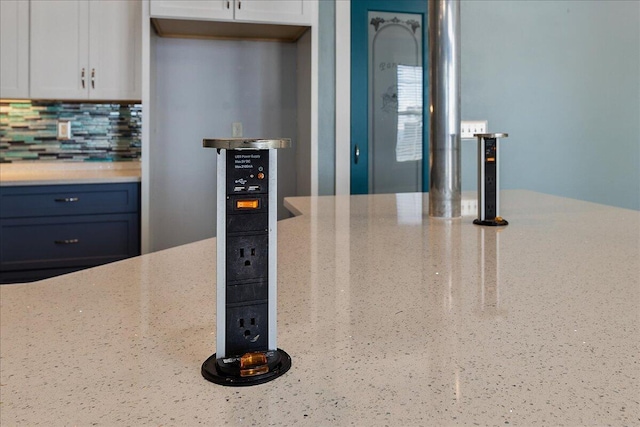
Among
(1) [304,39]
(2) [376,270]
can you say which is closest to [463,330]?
(2) [376,270]

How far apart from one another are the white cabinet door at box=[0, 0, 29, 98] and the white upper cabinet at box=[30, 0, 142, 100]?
38 mm

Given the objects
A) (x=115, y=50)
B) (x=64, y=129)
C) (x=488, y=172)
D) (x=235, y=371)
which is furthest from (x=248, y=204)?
(x=64, y=129)

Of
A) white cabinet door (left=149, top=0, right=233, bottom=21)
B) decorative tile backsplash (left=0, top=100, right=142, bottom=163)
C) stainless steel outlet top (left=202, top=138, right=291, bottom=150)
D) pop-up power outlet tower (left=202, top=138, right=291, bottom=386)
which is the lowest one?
pop-up power outlet tower (left=202, top=138, right=291, bottom=386)

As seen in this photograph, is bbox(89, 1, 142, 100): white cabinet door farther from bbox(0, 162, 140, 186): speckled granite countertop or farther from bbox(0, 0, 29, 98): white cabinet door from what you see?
bbox(0, 162, 140, 186): speckled granite countertop

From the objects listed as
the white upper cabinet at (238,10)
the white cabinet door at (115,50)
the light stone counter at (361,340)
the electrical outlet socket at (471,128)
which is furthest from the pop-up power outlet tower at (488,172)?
the white cabinet door at (115,50)

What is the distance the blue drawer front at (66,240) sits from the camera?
9.41 feet

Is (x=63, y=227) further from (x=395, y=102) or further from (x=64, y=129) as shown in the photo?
(x=395, y=102)

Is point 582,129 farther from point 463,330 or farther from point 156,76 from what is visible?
point 463,330

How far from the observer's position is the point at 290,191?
12.0 feet

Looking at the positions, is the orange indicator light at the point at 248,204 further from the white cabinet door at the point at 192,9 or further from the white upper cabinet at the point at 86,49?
the white upper cabinet at the point at 86,49

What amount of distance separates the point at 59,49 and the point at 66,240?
108cm

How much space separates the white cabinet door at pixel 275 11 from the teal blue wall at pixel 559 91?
114cm

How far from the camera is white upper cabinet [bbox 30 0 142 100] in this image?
304 centimetres

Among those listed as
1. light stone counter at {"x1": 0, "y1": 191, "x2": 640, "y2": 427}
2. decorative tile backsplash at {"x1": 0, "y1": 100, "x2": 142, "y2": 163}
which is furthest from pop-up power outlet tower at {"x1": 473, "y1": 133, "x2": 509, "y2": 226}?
decorative tile backsplash at {"x1": 0, "y1": 100, "x2": 142, "y2": 163}
